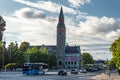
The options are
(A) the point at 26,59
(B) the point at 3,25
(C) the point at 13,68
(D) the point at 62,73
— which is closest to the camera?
(B) the point at 3,25

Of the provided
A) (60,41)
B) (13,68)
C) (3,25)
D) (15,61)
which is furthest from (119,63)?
(60,41)

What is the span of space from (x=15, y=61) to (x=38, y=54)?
10972 mm

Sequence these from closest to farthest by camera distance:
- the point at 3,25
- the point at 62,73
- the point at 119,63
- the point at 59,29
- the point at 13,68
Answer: the point at 119,63 → the point at 3,25 → the point at 62,73 → the point at 13,68 → the point at 59,29

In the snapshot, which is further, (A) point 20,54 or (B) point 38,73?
(A) point 20,54

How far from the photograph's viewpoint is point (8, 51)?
151 metres

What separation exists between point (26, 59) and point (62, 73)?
5420cm

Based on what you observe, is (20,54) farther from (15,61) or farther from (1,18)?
(1,18)

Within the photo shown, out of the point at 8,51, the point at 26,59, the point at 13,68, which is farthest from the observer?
the point at 8,51

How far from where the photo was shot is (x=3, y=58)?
133 meters

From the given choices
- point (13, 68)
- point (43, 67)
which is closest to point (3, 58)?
point (13, 68)

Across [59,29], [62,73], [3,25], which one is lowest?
[62,73]

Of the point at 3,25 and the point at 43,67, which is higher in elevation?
the point at 3,25

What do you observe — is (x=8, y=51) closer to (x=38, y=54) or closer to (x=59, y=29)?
(x=38, y=54)

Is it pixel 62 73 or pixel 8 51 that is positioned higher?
pixel 8 51
